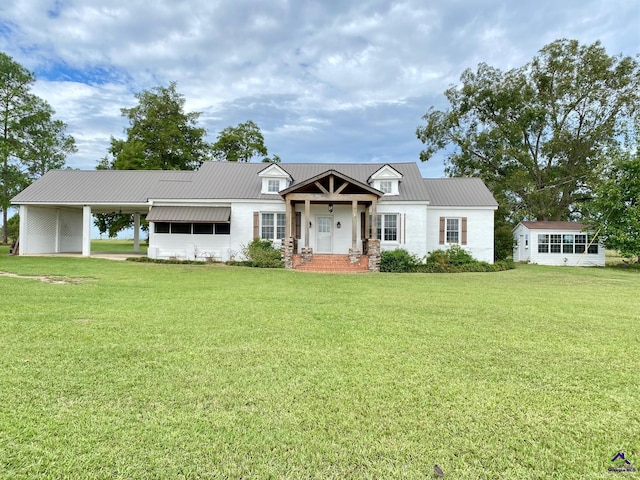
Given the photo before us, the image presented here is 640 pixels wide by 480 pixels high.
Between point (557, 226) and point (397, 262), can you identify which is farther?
point (557, 226)

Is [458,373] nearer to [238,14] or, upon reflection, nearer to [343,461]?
[343,461]

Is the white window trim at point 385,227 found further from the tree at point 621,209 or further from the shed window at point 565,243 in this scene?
the tree at point 621,209

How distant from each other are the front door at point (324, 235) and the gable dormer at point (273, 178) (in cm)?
306

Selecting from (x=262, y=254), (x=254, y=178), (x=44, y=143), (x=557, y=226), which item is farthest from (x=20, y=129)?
(x=557, y=226)

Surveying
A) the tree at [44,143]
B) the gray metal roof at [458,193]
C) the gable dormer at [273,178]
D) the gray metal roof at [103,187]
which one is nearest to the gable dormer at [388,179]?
the gray metal roof at [458,193]

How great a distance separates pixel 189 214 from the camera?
762 inches

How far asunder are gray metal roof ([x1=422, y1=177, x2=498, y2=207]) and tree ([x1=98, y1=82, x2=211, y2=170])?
24287 mm

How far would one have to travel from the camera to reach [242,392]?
3.38 m

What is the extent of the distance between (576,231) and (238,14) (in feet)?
78.7

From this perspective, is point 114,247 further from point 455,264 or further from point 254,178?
point 455,264

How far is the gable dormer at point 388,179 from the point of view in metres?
19.9

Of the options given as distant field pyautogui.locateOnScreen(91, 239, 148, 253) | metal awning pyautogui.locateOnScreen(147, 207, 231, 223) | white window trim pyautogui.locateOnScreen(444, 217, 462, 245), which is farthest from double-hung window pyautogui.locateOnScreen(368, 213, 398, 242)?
distant field pyautogui.locateOnScreen(91, 239, 148, 253)

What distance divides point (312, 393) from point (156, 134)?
3490 cm

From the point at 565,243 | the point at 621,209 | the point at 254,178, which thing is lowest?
the point at 565,243
